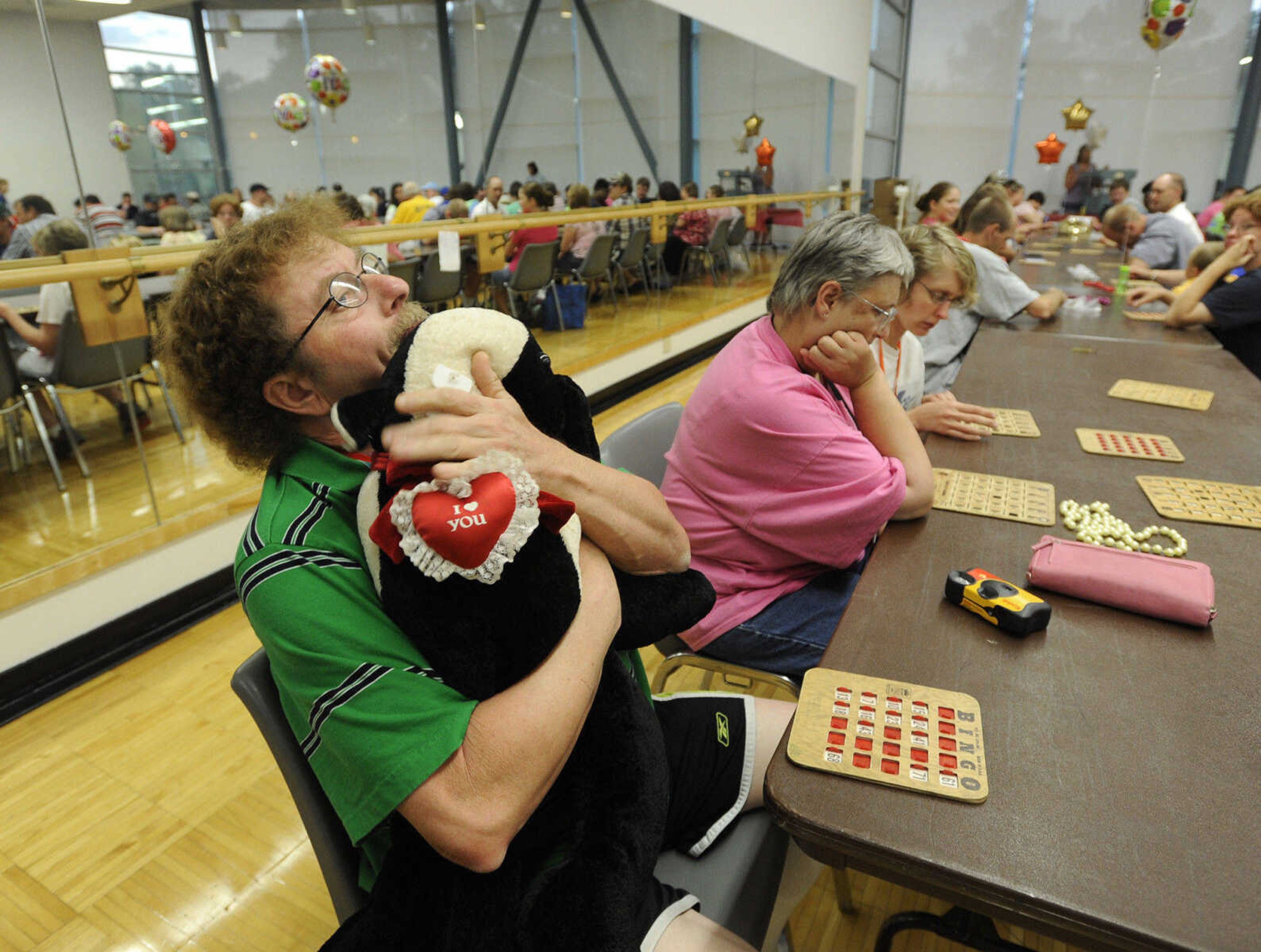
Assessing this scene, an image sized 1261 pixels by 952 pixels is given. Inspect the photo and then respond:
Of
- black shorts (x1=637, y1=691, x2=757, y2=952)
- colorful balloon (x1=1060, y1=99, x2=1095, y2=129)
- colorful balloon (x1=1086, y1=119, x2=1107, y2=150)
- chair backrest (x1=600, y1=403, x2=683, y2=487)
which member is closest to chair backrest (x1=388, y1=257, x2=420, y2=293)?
chair backrest (x1=600, y1=403, x2=683, y2=487)

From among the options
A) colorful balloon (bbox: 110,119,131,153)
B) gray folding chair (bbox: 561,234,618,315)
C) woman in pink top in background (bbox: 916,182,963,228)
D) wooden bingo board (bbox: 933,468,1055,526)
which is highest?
colorful balloon (bbox: 110,119,131,153)

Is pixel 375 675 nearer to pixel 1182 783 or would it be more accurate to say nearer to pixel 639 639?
pixel 639 639

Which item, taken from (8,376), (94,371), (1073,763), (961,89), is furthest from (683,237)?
(961,89)

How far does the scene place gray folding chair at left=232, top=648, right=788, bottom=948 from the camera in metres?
0.80

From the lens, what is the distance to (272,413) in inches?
35.1

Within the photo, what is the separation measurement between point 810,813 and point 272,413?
73cm

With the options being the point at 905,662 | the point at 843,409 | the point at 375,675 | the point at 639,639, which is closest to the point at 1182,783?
the point at 905,662

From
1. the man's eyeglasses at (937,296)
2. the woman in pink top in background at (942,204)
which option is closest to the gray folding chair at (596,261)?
the woman in pink top in background at (942,204)

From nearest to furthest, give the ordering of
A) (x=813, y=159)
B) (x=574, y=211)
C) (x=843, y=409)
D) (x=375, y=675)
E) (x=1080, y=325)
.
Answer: (x=375, y=675) < (x=843, y=409) < (x=1080, y=325) < (x=574, y=211) < (x=813, y=159)

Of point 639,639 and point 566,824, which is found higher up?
point 639,639

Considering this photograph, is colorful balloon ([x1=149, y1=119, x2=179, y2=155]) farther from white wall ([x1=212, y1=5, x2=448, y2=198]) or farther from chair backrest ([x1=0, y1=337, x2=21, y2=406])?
chair backrest ([x1=0, y1=337, x2=21, y2=406])

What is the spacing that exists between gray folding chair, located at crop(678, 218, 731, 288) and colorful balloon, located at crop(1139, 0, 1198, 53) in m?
3.23

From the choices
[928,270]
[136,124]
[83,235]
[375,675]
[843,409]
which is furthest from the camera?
[136,124]

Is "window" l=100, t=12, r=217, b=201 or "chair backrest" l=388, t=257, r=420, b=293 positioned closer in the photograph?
"window" l=100, t=12, r=217, b=201
